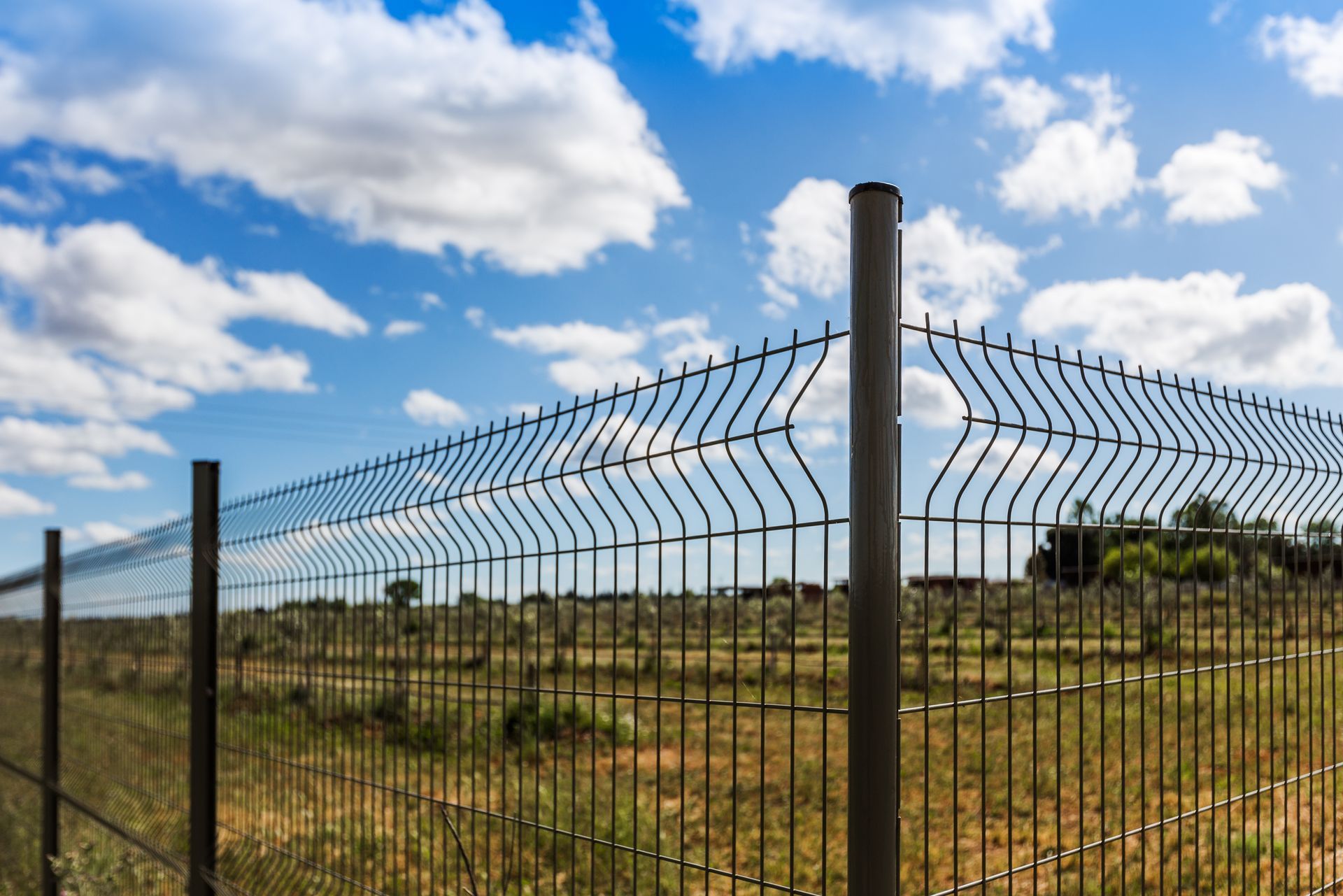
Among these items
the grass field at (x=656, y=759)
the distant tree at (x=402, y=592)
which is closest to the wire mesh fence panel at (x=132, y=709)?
the grass field at (x=656, y=759)

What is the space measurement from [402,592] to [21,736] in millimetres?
9069

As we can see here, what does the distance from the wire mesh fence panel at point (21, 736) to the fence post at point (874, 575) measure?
9.08 meters

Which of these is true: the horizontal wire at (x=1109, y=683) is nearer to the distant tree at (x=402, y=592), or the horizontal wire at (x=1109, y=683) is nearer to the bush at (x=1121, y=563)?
the bush at (x=1121, y=563)

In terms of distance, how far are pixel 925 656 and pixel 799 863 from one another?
5713mm

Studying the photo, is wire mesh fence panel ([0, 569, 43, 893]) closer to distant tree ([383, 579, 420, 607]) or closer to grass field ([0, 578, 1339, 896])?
grass field ([0, 578, 1339, 896])

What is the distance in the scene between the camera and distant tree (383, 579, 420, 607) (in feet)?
13.5

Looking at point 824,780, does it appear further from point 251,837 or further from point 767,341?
point 251,837

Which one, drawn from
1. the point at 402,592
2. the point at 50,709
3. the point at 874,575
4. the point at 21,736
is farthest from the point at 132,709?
the point at 874,575

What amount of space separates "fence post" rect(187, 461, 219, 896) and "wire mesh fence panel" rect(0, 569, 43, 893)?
456cm

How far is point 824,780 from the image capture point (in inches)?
89.6

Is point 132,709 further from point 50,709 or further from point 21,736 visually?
point 21,736

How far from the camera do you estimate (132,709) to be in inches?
275

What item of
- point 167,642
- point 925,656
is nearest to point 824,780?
point 925,656

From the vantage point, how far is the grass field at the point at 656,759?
9.78 ft
